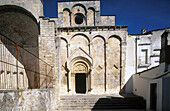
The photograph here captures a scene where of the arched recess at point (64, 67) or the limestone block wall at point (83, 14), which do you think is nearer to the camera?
the arched recess at point (64, 67)

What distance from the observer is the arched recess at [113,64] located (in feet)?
32.0

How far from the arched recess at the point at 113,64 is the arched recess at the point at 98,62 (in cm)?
54

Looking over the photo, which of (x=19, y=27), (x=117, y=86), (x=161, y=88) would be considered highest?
(x=19, y=27)

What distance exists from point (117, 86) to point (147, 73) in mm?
3309

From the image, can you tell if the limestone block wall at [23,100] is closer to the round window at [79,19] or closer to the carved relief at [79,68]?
the carved relief at [79,68]

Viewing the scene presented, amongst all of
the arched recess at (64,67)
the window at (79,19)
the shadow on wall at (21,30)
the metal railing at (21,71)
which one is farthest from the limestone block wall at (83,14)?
the metal railing at (21,71)

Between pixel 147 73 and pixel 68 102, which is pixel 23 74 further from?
pixel 147 73

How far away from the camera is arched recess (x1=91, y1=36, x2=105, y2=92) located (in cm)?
980

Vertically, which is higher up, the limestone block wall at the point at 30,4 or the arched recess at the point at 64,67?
the limestone block wall at the point at 30,4

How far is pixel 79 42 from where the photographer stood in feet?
32.9

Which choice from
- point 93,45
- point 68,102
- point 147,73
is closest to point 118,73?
point 147,73

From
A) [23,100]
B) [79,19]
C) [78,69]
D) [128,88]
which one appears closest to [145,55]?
[128,88]

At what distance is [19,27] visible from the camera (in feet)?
26.8

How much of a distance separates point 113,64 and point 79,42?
450 centimetres
